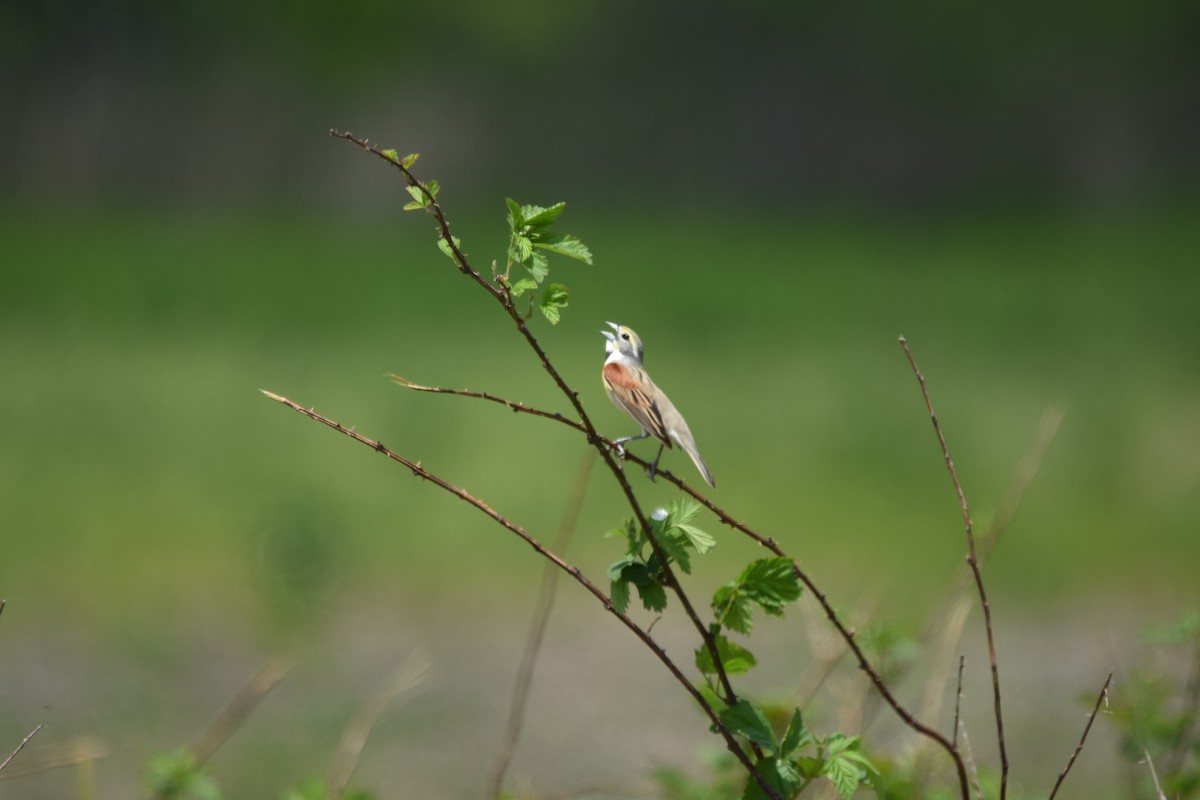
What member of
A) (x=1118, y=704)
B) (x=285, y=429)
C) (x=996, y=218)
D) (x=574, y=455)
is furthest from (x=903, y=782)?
(x=996, y=218)

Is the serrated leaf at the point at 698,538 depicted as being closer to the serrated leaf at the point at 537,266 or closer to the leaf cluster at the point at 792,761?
the leaf cluster at the point at 792,761

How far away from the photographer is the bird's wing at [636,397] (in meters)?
2.99

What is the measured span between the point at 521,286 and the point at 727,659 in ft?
2.28

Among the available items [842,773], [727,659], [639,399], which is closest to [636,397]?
[639,399]

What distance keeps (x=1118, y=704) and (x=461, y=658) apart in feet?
16.9

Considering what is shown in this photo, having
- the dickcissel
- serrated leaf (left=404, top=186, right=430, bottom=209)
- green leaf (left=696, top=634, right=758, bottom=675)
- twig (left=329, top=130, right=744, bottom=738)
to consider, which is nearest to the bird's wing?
the dickcissel

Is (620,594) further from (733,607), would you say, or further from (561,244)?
(561,244)

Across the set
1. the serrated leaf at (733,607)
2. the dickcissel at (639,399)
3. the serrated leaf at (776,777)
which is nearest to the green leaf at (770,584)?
the serrated leaf at (733,607)

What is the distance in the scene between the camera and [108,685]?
732cm

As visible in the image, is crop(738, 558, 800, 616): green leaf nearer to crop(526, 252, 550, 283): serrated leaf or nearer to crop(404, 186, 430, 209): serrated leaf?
crop(526, 252, 550, 283): serrated leaf

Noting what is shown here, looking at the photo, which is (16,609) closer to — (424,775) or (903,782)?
(424,775)

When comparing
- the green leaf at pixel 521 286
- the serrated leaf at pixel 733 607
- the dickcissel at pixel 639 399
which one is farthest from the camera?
the dickcissel at pixel 639 399

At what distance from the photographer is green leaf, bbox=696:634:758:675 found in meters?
2.07

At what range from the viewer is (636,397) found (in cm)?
306
